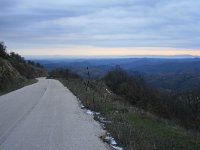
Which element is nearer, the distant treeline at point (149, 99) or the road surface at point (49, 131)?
the road surface at point (49, 131)

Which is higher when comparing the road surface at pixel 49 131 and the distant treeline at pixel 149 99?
the road surface at pixel 49 131

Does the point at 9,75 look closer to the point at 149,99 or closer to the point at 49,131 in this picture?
the point at 149,99

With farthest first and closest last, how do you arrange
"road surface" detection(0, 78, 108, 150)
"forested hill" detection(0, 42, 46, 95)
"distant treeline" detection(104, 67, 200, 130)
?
1. "forested hill" detection(0, 42, 46, 95)
2. "distant treeline" detection(104, 67, 200, 130)
3. "road surface" detection(0, 78, 108, 150)

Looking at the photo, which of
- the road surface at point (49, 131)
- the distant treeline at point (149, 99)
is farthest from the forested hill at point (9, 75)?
the road surface at point (49, 131)

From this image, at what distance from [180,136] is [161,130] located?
3.82ft

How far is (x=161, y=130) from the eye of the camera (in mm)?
13648

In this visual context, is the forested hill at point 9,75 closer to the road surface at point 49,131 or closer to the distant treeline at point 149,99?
the distant treeline at point 149,99

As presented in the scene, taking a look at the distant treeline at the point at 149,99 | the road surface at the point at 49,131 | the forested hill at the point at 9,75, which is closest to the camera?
the road surface at the point at 49,131

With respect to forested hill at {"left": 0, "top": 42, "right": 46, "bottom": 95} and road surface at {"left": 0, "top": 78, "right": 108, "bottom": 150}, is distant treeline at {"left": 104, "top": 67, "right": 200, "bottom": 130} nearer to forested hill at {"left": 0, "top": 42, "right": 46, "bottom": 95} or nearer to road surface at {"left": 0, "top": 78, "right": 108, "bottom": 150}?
forested hill at {"left": 0, "top": 42, "right": 46, "bottom": 95}

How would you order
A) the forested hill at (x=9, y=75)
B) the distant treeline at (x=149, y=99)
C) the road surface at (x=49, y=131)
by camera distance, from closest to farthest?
the road surface at (x=49, y=131) < the distant treeline at (x=149, y=99) < the forested hill at (x=9, y=75)

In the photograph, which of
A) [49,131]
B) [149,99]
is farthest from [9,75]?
[49,131]

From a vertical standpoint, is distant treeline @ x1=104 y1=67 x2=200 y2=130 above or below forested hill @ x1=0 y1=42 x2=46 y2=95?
below

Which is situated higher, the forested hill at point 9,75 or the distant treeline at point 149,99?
the forested hill at point 9,75

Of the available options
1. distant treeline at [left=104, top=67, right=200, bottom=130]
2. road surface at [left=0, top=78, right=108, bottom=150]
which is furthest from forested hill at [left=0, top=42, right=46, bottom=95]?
road surface at [left=0, top=78, right=108, bottom=150]
